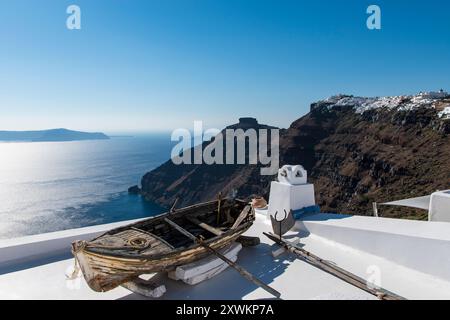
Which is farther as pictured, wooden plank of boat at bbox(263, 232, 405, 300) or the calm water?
the calm water

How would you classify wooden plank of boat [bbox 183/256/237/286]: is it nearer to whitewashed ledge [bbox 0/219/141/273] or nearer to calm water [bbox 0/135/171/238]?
whitewashed ledge [bbox 0/219/141/273]

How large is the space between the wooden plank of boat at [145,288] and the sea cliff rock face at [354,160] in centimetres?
2652

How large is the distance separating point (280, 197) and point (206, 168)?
214 ft

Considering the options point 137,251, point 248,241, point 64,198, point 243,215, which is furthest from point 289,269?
point 64,198

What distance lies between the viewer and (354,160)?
50250 mm

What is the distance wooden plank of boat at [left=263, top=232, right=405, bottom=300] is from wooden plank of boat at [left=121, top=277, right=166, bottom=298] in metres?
2.02

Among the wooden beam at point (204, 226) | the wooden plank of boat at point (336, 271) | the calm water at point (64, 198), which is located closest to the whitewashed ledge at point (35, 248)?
the wooden beam at point (204, 226)

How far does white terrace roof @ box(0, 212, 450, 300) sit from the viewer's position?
11.1 ft

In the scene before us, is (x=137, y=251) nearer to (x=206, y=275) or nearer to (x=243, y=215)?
(x=206, y=275)

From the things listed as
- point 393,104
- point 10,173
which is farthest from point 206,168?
point 10,173

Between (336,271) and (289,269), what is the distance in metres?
0.58

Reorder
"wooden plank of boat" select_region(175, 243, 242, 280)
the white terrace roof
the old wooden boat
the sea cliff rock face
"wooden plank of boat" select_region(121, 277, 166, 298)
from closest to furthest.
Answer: the old wooden boat < "wooden plank of boat" select_region(121, 277, 166, 298) < the white terrace roof < "wooden plank of boat" select_region(175, 243, 242, 280) < the sea cliff rock face

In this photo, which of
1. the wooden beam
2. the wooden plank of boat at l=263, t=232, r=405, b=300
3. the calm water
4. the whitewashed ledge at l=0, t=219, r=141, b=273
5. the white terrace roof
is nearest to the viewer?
the wooden plank of boat at l=263, t=232, r=405, b=300

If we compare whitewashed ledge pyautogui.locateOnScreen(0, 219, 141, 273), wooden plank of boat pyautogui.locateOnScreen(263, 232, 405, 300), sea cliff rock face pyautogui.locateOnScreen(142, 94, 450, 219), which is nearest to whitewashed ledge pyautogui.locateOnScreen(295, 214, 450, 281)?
wooden plank of boat pyautogui.locateOnScreen(263, 232, 405, 300)
